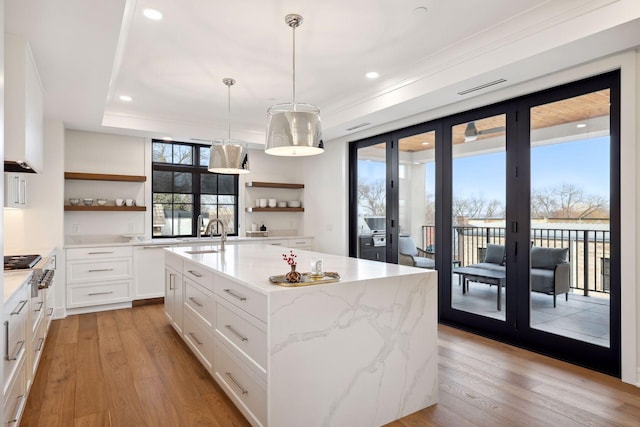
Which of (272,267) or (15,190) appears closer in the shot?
(272,267)

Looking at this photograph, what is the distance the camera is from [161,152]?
19.7ft

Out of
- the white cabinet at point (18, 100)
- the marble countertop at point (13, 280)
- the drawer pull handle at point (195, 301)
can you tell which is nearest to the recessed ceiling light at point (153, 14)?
the white cabinet at point (18, 100)

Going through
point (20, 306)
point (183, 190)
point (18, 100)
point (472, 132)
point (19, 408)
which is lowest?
point (19, 408)

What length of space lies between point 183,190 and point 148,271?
147 cm

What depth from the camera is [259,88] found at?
4.32m

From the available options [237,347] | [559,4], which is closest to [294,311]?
[237,347]

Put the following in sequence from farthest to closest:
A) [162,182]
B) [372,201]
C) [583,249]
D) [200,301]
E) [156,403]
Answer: [162,182] → [372,201] → [583,249] → [200,301] → [156,403]

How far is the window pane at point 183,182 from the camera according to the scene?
6.11 meters

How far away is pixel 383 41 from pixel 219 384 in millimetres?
2938

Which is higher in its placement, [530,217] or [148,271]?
[530,217]

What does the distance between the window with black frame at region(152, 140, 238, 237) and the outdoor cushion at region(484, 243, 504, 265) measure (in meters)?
4.08

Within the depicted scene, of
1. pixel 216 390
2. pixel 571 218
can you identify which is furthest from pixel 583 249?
pixel 216 390

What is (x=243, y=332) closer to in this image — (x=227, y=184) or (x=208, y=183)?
(x=208, y=183)

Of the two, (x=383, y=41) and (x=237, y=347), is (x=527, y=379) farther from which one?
(x=383, y=41)
